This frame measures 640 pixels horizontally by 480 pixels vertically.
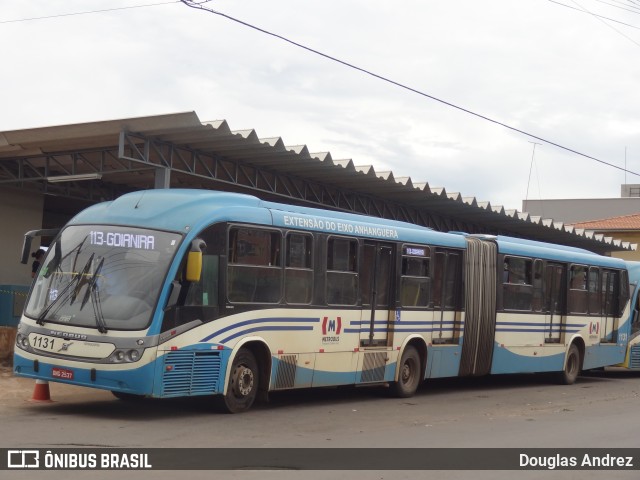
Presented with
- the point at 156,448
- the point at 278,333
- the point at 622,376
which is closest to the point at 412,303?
the point at 278,333

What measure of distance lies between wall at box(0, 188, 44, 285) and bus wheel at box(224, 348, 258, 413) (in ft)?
52.8

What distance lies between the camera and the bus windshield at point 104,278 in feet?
41.2

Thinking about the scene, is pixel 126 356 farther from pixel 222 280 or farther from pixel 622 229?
pixel 622 229

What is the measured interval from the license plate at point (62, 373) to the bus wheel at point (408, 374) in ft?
21.5

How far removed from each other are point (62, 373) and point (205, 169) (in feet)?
35.2

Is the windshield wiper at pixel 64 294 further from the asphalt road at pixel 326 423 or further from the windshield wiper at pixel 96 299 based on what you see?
the asphalt road at pixel 326 423

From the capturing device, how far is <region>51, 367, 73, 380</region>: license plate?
12.5m

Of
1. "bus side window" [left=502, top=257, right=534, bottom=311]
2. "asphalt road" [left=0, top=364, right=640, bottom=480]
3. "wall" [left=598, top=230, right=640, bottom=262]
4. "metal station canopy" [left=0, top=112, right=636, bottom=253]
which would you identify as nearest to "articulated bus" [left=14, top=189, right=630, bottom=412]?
"bus side window" [left=502, top=257, right=534, bottom=311]

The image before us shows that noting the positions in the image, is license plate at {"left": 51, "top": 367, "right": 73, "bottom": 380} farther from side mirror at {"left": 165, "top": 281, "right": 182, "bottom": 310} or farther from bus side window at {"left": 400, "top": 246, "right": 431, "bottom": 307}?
bus side window at {"left": 400, "top": 246, "right": 431, "bottom": 307}

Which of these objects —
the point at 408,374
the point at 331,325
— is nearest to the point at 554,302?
the point at 408,374

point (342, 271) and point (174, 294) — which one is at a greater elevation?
point (342, 271)

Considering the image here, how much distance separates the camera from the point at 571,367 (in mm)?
23125

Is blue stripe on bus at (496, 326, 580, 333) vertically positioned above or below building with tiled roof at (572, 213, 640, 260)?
below

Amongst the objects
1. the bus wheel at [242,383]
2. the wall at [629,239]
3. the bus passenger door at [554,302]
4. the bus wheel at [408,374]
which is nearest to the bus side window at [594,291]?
the bus passenger door at [554,302]
